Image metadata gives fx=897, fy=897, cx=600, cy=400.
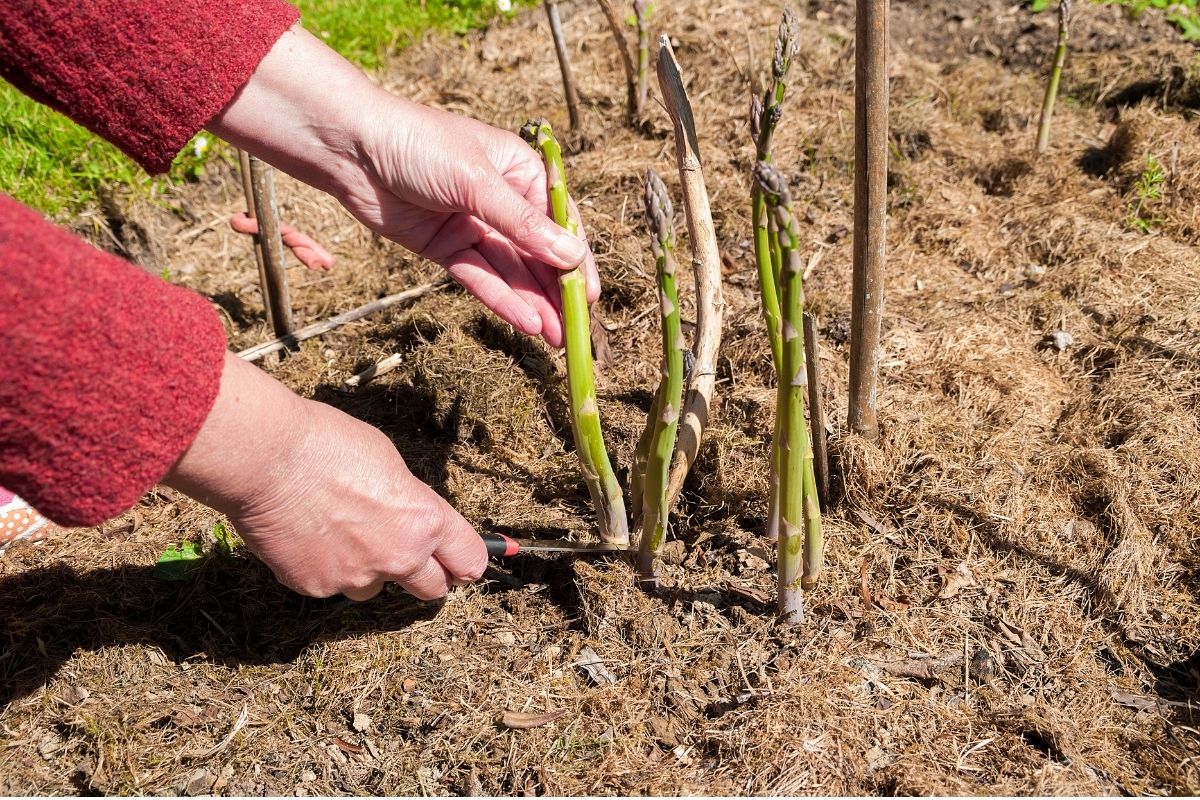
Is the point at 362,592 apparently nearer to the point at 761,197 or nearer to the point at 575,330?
the point at 575,330

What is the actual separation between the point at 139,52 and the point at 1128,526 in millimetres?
2276

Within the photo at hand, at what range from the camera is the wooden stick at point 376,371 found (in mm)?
2693

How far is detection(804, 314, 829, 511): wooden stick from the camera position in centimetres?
189

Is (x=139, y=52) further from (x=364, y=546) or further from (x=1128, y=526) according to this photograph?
(x=1128, y=526)

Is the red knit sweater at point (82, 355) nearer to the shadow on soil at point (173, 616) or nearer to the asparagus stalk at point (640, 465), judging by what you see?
the shadow on soil at point (173, 616)

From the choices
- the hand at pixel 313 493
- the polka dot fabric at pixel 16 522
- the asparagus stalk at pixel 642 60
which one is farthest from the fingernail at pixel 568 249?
the asparagus stalk at pixel 642 60

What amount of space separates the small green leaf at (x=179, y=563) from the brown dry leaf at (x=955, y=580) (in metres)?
1.75

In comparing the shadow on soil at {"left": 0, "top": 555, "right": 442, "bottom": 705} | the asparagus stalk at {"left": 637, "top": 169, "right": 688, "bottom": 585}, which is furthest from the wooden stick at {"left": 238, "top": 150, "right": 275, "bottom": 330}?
the asparagus stalk at {"left": 637, "top": 169, "right": 688, "bottom": 585}

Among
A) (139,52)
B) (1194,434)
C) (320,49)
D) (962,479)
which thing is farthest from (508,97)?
(1194,434)

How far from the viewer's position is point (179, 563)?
2191mm

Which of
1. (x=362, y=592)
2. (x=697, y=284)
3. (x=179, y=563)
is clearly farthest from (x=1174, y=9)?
(x=179, y=563)

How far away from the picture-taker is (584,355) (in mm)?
1827

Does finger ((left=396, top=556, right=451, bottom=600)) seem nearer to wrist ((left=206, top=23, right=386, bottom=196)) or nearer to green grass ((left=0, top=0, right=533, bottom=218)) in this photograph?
wrist ((left=206, top=23, right=386, bottom=196))

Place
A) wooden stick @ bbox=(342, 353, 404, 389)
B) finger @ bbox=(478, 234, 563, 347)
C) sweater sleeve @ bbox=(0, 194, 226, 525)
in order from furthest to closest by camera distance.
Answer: wooden stick @ bbox=(342, 353, 404, 389) < finger @ bbox=(478, 234, 563, 347) < sweater sleeve @ bbox=(0, 194, 226, 525)
